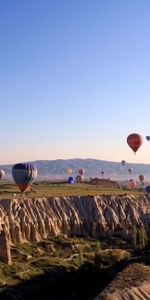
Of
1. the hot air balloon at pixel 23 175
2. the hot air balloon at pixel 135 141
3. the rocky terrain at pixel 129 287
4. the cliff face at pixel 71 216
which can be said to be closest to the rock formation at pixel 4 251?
the cliff face at pixel 71 216

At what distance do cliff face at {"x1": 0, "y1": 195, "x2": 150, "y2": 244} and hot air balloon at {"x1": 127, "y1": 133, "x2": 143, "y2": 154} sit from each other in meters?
13.3

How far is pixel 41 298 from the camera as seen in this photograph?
4847 centimetres

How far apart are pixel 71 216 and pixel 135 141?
28729mm

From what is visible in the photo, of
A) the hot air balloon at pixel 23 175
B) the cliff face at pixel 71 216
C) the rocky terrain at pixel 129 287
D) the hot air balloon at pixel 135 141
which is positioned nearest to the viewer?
the rocky terrain at pixel 129 287

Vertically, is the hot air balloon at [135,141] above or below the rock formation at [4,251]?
above

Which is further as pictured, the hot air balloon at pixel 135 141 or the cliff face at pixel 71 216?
the hot air balloon at pixel 135 141

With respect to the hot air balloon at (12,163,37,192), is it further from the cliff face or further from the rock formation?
the rock formation

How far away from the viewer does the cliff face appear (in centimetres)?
6775

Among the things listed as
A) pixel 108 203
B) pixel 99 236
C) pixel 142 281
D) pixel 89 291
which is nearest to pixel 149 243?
pixel 99 236

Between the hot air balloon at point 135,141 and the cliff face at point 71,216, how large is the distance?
13289 mm

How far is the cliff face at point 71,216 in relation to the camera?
67750mm

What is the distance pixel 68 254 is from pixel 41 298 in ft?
55.0

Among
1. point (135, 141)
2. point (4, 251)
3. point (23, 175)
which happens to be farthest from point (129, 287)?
point (135, 141)

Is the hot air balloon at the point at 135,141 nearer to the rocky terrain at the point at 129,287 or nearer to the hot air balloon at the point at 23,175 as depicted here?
the hot air balloon at the point at 23,175
